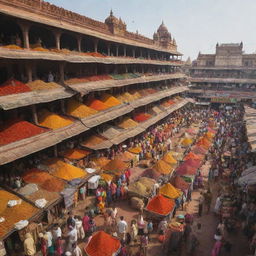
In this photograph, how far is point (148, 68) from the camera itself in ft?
119

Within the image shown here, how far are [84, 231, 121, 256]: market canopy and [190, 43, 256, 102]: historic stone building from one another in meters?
50.8

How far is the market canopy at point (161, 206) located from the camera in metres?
13.2

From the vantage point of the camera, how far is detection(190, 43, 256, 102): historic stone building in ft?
189

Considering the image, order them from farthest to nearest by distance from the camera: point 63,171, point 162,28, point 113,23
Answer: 1. point 162,28
2. point 113,23
3. point 63,171

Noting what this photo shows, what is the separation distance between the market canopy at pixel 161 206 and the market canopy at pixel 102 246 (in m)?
3.49

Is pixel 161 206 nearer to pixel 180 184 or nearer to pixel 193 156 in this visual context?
pixel 180 184

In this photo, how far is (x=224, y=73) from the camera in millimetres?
61438

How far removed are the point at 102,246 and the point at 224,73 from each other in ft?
199

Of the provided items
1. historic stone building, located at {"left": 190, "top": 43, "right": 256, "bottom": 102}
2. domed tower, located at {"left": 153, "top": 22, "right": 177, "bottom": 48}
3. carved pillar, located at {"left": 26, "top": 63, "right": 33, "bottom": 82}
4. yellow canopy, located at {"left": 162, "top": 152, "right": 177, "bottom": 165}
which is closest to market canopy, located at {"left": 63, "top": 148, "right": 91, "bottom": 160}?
carved pillar, located at {"left": 26, "top": 63, "right": 33, "bottom": 82}

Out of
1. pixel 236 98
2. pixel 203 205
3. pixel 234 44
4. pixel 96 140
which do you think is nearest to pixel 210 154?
pixel 203 205

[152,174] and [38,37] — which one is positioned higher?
[38,37]

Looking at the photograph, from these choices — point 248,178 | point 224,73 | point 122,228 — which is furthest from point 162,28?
point 122,228

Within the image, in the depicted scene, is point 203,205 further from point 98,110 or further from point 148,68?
point 148,68

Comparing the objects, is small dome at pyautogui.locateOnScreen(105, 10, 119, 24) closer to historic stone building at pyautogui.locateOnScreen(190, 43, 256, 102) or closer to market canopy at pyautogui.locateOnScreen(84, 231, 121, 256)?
market canopy at pyautogui.locateOnScreen(84, 231, 121, 256)
